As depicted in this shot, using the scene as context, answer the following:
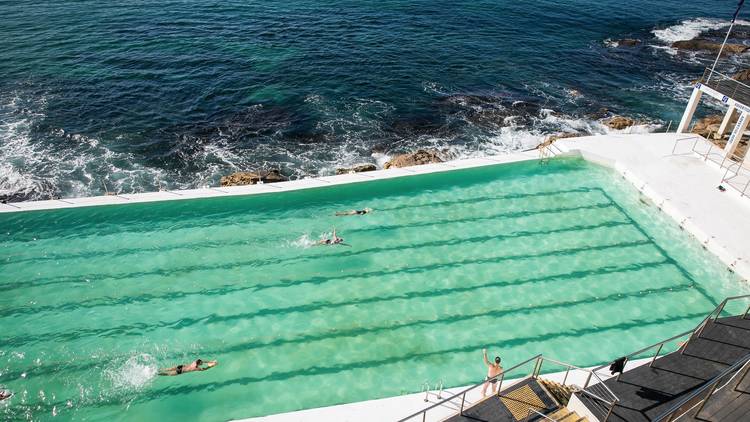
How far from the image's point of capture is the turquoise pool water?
41.5 feet

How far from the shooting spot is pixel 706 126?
25922 mm

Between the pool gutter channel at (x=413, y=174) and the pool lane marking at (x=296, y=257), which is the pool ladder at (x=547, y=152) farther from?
the pool lane marking at (x=296, y=257)

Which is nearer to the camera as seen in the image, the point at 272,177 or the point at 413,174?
the point at 413,174

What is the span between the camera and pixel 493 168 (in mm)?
20891

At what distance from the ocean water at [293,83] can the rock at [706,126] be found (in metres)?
2.35

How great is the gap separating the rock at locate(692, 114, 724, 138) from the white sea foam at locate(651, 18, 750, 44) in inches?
717

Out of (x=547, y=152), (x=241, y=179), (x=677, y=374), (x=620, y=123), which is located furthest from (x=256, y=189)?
(x=620, y=123)

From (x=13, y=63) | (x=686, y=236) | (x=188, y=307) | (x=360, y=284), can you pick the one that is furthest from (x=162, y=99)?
(x=686, y=236)

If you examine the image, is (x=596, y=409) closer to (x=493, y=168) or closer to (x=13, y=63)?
(x=493, y=168)

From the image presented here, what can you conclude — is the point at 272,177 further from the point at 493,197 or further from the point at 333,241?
the point at 493,197

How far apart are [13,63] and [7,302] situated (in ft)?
83.2

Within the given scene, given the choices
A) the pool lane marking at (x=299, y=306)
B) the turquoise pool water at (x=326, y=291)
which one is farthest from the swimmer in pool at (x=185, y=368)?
the pool lane marking at (x=299, y=306)

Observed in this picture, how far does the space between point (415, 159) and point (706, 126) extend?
1715 centimetres


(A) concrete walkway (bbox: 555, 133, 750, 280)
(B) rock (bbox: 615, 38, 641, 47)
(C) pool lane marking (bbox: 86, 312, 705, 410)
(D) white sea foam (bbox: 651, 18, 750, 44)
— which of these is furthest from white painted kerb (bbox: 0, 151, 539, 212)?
(D) white sea foam (bbox: 651, 18, 750, 44)
